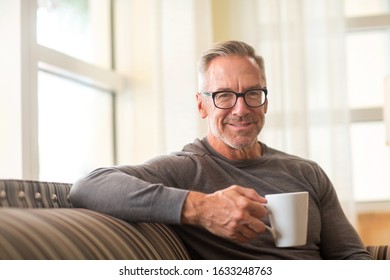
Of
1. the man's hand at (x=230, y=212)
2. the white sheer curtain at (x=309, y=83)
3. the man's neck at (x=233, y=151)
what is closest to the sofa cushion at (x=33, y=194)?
the man's hand at (x=230, y=212)

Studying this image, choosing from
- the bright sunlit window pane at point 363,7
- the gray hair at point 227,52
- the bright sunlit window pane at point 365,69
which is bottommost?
the gray hair at point 227,52

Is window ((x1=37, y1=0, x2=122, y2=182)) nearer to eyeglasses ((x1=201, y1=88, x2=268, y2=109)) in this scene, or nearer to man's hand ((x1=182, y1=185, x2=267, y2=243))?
eyeglasses ((x1=201, y1=88, x2=268, y2=109))

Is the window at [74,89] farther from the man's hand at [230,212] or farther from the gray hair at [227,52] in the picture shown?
the man's hand at [230,212]

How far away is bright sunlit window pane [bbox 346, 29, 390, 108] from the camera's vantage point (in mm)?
2191

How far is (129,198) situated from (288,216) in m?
0.19

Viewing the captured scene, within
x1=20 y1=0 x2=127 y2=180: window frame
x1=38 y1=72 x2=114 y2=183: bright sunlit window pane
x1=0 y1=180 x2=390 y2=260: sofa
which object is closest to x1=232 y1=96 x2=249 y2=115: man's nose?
x1=0 y1=180 x2=390 y2=260: sofa

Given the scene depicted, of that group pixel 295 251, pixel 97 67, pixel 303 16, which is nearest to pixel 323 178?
pixel 295 251

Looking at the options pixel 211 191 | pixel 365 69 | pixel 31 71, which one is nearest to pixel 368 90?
pixel 365 69

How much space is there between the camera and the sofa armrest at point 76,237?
0.64 metres

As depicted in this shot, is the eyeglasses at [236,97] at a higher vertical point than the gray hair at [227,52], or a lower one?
lower

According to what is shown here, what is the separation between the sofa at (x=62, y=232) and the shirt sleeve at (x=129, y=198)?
2cm

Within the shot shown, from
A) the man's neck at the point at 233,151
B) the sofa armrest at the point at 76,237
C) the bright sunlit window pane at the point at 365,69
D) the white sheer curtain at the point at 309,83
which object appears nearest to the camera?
the sofa armrest at the point at 76,237

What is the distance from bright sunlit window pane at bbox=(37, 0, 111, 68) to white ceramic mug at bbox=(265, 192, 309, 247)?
76cm

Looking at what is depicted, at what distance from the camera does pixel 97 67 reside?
1897 mm
